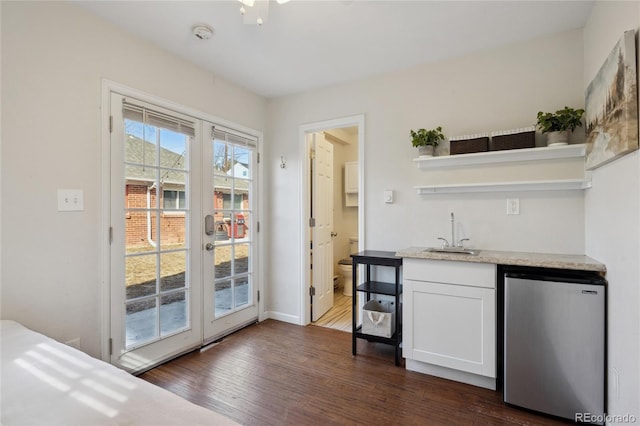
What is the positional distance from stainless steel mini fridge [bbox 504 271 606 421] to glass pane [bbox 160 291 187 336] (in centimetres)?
254

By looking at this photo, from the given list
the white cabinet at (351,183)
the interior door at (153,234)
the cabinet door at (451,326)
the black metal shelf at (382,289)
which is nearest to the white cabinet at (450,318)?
the cabinet door at (451,326)

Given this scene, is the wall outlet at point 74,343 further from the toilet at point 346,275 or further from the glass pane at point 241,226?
the toilet at point 346,275

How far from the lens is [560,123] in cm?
218

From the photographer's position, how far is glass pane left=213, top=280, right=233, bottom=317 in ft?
9.93

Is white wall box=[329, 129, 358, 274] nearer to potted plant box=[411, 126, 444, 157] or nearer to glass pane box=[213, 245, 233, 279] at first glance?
glass pane box=[213, 245, 233, 279]

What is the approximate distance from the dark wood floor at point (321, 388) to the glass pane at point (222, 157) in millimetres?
1702

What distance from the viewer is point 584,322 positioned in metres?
1.80

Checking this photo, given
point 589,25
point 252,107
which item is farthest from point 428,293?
point 252,107

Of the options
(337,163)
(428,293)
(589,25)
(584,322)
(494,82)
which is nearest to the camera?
(584,322)

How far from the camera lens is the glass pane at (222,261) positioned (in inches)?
119

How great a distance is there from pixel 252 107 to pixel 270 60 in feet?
2.65

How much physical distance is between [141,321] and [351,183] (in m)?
3.55

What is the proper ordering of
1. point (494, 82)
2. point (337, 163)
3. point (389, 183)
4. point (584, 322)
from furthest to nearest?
point (337, 163), point (389, 183), point (494, 82), point (584, 322)

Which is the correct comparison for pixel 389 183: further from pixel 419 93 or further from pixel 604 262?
pixel 604 262
